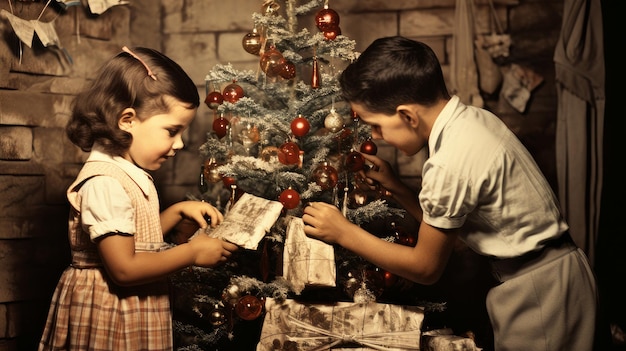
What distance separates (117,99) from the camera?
2.17 meters

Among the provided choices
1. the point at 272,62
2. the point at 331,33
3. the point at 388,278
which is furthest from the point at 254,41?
the point at 388,278

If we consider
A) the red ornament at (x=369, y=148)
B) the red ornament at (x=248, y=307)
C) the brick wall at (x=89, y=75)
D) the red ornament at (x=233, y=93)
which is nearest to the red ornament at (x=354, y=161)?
the red ornament at (x=369, y=148)

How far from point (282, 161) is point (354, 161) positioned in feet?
0.86

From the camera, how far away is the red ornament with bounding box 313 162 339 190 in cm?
234

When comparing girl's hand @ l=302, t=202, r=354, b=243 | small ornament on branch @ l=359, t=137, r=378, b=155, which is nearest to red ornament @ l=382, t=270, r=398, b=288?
girl's hand @ l=302, t=202, r=354, b=243

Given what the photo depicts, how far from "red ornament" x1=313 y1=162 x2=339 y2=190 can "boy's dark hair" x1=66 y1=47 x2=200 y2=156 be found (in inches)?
21.5

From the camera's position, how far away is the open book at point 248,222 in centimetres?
217

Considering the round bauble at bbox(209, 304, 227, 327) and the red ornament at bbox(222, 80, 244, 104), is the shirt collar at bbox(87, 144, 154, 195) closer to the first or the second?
the red ornament at bbox(222, 80, 244, 104)

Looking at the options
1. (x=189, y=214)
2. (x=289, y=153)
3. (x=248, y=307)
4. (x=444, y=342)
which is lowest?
(x=444, y=342)

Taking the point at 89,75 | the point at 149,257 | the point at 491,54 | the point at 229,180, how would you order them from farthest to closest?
the point at 491,54
the point at 89,75
the point at 229,180
the point at 149,257

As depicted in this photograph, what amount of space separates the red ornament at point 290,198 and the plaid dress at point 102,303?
454 mm

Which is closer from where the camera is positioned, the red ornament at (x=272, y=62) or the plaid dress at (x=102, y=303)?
the plaid dress at (x=102, y=303)

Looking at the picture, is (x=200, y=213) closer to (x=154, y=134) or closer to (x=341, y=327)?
(x=154, y=134)

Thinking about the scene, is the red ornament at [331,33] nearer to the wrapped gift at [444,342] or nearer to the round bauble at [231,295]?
the round bauble at [231,295]
